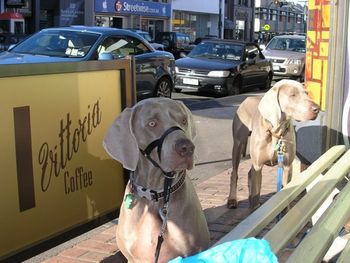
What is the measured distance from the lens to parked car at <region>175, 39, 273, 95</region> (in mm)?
14672

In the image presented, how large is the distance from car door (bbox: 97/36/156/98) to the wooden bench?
805 cm

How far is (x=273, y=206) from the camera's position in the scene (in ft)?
8.54

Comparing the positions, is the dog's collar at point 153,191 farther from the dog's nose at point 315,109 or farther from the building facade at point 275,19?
the building facade at point 275,19

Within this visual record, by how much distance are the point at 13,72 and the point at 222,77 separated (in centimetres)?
1168

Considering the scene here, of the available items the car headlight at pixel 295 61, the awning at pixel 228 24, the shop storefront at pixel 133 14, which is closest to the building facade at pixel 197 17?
the shop storefront at pixel 133 14

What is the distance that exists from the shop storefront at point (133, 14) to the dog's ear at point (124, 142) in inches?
1418

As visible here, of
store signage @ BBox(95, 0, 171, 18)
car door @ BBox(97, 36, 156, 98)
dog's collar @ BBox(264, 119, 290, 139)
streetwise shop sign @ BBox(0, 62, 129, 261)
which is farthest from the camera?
store signage @ BBox(95, 0, 171, 18)

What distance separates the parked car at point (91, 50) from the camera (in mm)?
9547

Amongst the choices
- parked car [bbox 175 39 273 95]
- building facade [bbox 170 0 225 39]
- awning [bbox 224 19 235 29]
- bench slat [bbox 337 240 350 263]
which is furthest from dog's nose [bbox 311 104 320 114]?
awning [bbox 224 19 235 29]

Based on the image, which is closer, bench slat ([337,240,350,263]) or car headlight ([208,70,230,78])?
bench slat ([337,240,350,263])

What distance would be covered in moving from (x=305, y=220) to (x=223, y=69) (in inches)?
490

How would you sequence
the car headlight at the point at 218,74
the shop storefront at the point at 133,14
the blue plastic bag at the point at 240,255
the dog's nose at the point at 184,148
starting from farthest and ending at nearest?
the shop storefront at the point at 133,14
the car headlight at the point at 218,74
the dog's nose at the point at 184,148
the blue plastic bag at the point at 240,255

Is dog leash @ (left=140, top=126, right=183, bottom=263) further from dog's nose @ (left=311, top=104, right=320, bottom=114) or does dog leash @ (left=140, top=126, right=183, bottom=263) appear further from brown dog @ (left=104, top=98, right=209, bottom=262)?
dog's nose @ (left=311, top=104, right=320, bottom=114)

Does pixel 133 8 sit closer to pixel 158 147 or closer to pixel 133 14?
pixel 133 14
